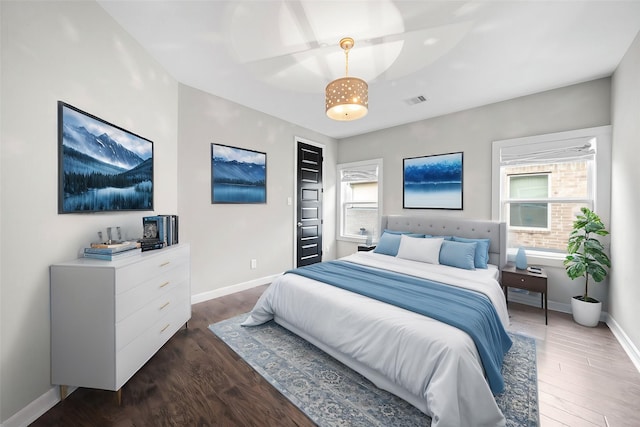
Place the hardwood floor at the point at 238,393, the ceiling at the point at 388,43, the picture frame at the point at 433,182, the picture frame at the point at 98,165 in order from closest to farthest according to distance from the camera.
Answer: the hardwood floor at the point at 238,393 → the picture frame at the point at 98,165 → the ceiling at the point at 388,43 → the picture frame at the point at 433,182

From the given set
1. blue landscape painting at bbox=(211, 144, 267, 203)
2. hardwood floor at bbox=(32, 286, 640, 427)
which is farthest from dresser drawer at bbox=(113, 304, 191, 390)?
blue landscape painting at bbox=(211, 144, 267, 203)

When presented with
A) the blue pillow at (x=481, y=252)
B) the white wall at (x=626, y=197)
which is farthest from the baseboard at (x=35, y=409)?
the white wall at (x=626, y=197)

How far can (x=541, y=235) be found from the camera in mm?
3334

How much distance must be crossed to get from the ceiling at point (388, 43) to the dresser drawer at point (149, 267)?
6.04ft

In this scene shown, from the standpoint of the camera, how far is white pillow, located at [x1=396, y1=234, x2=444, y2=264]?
3.24 m

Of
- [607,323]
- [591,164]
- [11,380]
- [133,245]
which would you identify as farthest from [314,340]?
[591,164]

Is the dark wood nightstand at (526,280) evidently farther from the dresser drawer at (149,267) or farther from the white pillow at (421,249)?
the dresser drawer at (149,267)

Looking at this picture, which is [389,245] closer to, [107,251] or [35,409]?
[107,251]

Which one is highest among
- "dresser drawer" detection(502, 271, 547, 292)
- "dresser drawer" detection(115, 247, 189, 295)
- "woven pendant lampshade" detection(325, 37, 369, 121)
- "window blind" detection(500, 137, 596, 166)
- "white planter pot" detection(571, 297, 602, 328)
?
"woven pendant lampshade" detection(325, 37, 369, 121)

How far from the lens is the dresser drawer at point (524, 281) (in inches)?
111

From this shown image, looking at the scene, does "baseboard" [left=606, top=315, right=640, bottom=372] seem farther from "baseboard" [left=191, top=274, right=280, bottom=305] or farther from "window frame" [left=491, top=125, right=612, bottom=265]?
"baseboard" [left=191, top=274, right=280, bottom=305]

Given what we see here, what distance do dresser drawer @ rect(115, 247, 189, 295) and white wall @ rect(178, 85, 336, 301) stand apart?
87cm

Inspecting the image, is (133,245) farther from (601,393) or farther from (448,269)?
(601,393)

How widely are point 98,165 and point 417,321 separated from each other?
2.51 metres
